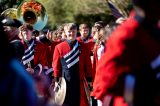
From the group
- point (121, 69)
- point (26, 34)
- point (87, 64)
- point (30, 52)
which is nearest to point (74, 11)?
point (30, 52)

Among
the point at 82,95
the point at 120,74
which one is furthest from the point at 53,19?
the point at 120,74

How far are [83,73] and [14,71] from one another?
6.83m

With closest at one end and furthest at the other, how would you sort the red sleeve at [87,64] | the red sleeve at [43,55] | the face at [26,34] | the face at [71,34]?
the face at [71,34]
the red sleeve at [87,64]
the face at [26,34]
the red sleeve at [43,55]

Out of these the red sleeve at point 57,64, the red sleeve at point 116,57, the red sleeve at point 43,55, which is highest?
the red sleeve at point 116,57

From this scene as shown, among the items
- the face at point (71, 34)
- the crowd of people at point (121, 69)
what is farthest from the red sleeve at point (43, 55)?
the crowd of people at point (121, 69)

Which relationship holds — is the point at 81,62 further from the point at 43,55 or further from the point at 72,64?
the point at 43,55

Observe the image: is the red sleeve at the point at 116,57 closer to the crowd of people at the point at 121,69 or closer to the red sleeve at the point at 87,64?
the crowd of people at the point at 121,69

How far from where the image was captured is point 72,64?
30.3ft

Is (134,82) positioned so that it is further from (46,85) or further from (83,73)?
(83,73)

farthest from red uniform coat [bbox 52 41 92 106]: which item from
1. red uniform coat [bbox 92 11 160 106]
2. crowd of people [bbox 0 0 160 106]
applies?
red uniform coat [bbox 92 11 160 106]

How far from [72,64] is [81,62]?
0.16 metres

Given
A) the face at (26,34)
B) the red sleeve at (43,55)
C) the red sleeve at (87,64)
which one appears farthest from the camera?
the red sleeve at (43,55)

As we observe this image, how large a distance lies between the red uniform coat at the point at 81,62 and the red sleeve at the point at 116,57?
594 centimetres

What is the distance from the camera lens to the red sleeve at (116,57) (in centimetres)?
306
